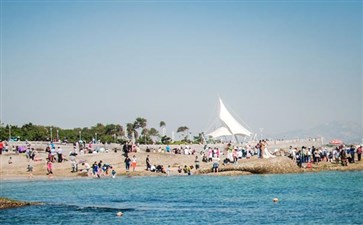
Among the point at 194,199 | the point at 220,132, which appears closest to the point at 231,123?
the point at 220,132

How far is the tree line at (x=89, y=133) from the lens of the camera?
118750mm

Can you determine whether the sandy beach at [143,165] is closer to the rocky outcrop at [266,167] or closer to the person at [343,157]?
the rocky outcrop at [266,167]

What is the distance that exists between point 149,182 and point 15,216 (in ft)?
66.8

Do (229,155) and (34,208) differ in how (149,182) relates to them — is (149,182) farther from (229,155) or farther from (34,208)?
(34,208)

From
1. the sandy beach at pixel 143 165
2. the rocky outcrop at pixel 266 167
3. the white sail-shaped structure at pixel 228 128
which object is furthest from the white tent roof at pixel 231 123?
the rocky outcrop at pixel 266 167

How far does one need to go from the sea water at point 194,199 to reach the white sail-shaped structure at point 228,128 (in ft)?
259

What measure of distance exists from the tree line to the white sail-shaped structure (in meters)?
6.10

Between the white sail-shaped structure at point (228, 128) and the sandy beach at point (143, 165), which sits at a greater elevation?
the white sail-shaped structure at point (228, 128)

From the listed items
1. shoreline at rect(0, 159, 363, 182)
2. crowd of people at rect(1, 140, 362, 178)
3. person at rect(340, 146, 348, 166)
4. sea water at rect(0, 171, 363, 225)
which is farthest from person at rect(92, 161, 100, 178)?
person at rect(340, 146, 348, 166)

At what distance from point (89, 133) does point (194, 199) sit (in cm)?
12306

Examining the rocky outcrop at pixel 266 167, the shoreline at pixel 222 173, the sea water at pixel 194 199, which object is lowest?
the sea water at pixel 194 199

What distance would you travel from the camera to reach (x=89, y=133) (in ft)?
508

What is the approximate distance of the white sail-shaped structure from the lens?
12975 cm

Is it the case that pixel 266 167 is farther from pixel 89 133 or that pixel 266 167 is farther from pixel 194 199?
pixel 89 133
